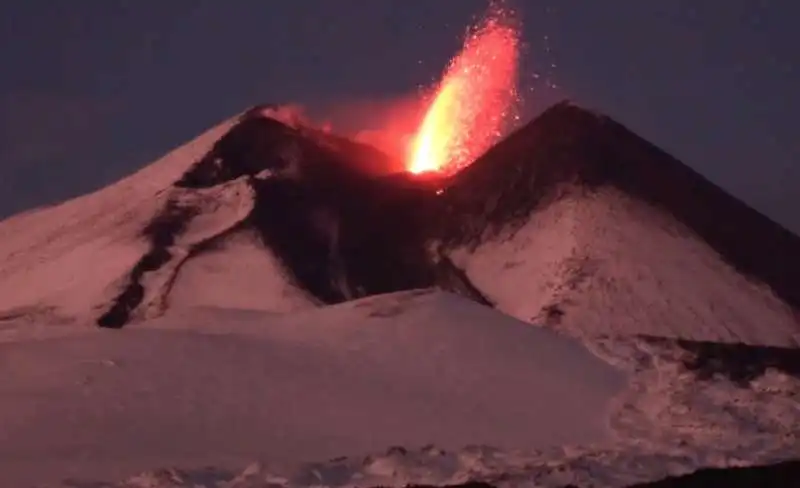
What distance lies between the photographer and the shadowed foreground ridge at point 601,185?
47.9 meters

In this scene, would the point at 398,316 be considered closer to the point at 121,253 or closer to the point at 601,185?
the point at 121,253

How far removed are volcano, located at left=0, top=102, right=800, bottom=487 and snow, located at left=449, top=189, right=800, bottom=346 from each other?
0.11 meters

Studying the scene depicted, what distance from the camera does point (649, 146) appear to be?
54.9m

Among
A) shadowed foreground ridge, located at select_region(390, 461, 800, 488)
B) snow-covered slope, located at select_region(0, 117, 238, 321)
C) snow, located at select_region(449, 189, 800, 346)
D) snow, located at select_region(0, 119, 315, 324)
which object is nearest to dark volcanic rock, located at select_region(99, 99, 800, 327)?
snow, located at select_region(0, 119, 315, 324)

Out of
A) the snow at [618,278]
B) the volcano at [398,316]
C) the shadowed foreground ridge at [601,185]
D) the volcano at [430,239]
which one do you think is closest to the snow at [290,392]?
the volcano at [398,316]

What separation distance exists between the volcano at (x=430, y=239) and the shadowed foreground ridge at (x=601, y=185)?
105 millimetres

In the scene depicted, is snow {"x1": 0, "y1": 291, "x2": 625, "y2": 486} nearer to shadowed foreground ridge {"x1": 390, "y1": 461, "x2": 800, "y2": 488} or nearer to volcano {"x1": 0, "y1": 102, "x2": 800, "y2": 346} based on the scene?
shadowed foreground ridge {"x1": 390, "y1": 461, "x2": 800, "y2": 488}

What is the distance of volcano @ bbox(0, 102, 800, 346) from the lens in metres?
41.3

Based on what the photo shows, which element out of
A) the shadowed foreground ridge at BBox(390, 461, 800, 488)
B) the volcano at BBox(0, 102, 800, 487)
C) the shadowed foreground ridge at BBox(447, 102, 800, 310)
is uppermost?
the shadowed foreground ridge at BBox(447, 102, 800, 310)

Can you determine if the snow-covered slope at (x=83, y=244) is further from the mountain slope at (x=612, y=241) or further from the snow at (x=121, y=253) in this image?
the mountain slope at (x=612, y=241)

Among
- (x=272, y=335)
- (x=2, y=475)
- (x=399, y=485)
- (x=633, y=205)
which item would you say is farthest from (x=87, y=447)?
(x=633, y=205)

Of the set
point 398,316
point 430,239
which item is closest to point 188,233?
point 430,239

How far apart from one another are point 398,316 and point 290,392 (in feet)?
19.0

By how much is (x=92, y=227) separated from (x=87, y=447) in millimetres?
35930
